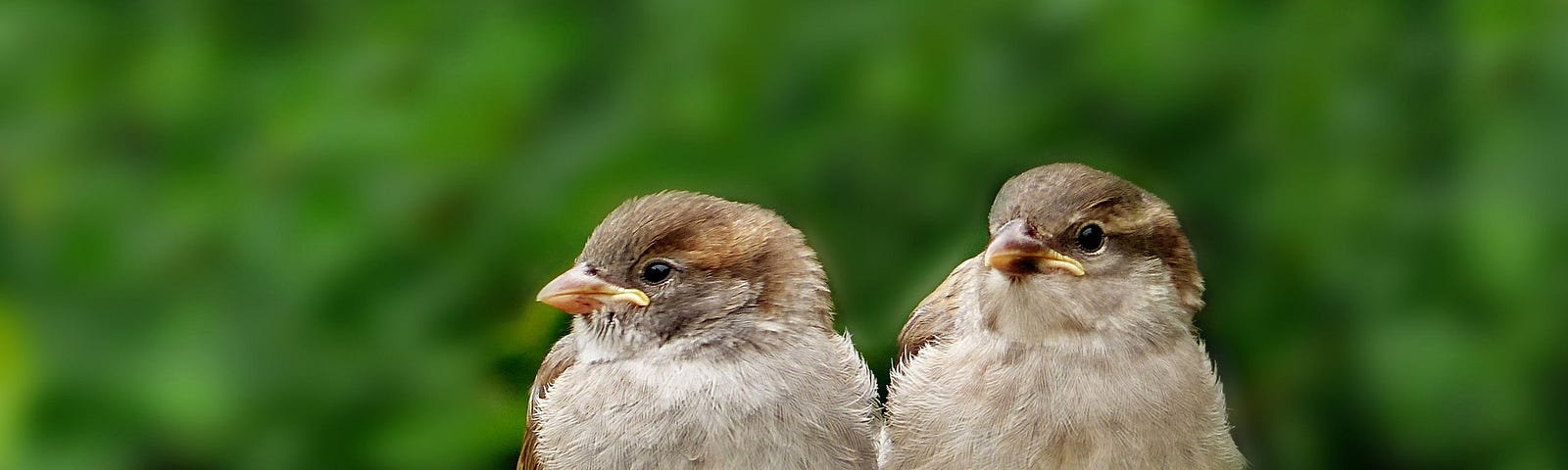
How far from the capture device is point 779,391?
247 cm

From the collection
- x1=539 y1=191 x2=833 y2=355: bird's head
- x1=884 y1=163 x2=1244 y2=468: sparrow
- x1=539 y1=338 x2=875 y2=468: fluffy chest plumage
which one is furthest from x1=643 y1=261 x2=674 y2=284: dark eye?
x1=884 y1=163 x2=1244 y2=468: sparrow

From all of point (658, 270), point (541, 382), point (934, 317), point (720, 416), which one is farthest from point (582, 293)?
point (934, 317)

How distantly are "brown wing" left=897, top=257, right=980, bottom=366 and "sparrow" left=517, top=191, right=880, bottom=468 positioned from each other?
108mm

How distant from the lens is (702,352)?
253 cm

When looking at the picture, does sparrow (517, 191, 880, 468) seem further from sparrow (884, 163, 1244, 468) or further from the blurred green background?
the blurred green background

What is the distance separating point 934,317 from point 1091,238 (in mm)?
397

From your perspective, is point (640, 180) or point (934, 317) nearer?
point (934, 317)

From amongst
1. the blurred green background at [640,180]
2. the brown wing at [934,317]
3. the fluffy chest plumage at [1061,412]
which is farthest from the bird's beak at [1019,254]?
the blurred green background at [640,180]

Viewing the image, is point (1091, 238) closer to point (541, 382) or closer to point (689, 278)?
point (689, 278)

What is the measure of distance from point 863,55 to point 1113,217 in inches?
39.3

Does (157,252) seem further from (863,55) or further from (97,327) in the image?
(863,55)

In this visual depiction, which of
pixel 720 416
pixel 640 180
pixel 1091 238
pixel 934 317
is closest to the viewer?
pixel 1091 238

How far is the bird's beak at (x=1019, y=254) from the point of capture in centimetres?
218

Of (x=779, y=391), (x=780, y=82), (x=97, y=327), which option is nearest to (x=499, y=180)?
(x=780, y=82)
